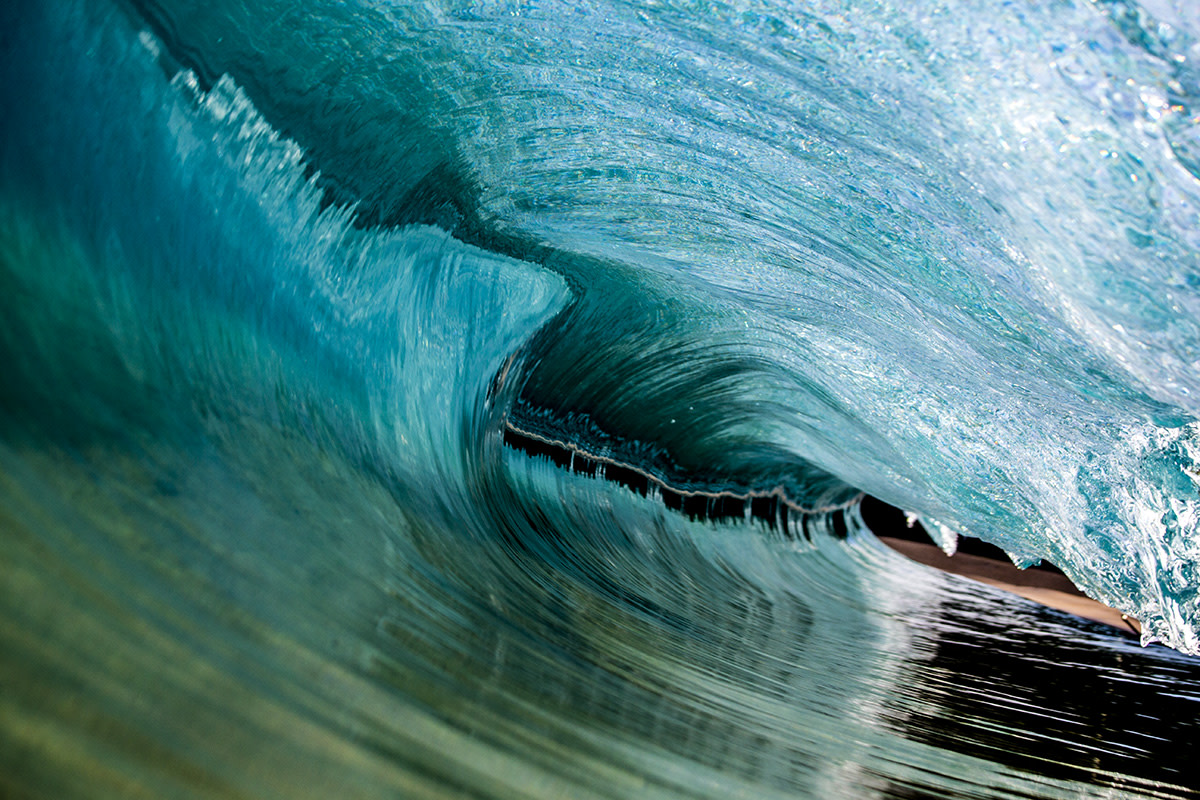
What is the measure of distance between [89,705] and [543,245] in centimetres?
208

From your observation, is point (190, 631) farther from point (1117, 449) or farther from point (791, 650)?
point (1117, 449)

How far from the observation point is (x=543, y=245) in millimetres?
2578

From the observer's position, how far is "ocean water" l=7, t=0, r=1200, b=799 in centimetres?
83

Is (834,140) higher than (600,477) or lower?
higher

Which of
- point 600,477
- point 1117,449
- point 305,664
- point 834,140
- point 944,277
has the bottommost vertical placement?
point 600,477

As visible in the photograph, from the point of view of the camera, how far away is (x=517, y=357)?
2.93 m

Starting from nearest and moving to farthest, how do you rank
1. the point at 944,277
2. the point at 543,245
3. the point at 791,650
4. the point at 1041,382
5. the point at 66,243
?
1. the point at 66,243
2. the point at 944,277
3. the point at 1041,382
4. the point at 791,650
5. the point at 543,245

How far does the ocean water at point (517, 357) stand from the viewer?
83 cm

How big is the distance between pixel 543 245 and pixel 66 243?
57.7 inches

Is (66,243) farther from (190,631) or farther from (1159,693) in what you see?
(1159,693)

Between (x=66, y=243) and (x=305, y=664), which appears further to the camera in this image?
(x=66, y=243)

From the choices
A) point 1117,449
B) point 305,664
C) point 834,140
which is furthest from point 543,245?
point 305,664

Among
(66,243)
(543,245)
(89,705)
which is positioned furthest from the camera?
(543,245)

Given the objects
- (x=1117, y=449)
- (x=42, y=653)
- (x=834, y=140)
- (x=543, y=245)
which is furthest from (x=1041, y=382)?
(x=42, y=653)
